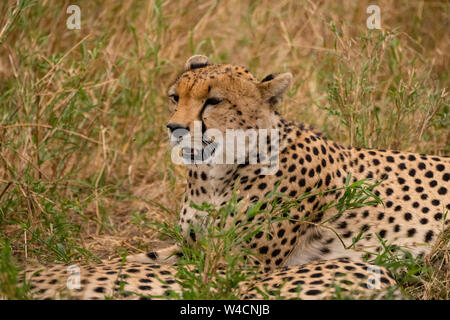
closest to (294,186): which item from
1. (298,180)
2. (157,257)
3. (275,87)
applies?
(298,180)

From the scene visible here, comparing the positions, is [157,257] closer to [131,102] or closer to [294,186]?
[294,186]

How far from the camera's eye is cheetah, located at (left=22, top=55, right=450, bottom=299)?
3.26 metres

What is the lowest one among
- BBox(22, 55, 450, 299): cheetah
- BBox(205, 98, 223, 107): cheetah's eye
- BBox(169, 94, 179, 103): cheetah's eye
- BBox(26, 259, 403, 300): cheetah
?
BBox(26, 259, 403, 300): cheetah

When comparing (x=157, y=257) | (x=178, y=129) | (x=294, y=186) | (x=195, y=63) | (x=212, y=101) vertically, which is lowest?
(x=157, y=257)

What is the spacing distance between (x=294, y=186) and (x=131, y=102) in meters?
1.71

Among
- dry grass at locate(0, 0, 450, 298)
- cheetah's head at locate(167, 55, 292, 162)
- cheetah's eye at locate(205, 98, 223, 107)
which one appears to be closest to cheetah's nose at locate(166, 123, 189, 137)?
cheetah's head at locate(167, 55, 292, 162)

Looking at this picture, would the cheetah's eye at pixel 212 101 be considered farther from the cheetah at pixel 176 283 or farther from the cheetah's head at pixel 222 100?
the cheetah at pixel 176 283

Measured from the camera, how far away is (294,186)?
11.3ft

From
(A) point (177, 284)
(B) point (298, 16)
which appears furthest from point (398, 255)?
(B) point (298, 16)

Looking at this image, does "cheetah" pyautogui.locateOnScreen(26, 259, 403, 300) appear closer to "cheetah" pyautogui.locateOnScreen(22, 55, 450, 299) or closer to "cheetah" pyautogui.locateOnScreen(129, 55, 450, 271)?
"cheetah" pyautogui.locateOnScreen(22, 55, 450, 299)

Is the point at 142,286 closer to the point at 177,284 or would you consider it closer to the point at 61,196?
the point at 177,284

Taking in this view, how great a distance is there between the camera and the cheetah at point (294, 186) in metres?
3.26

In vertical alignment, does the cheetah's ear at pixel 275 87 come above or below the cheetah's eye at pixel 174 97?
above

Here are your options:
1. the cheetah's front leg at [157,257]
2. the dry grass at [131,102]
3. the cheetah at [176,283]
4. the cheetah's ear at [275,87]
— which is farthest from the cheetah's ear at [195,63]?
the cheetah at [176,283]
